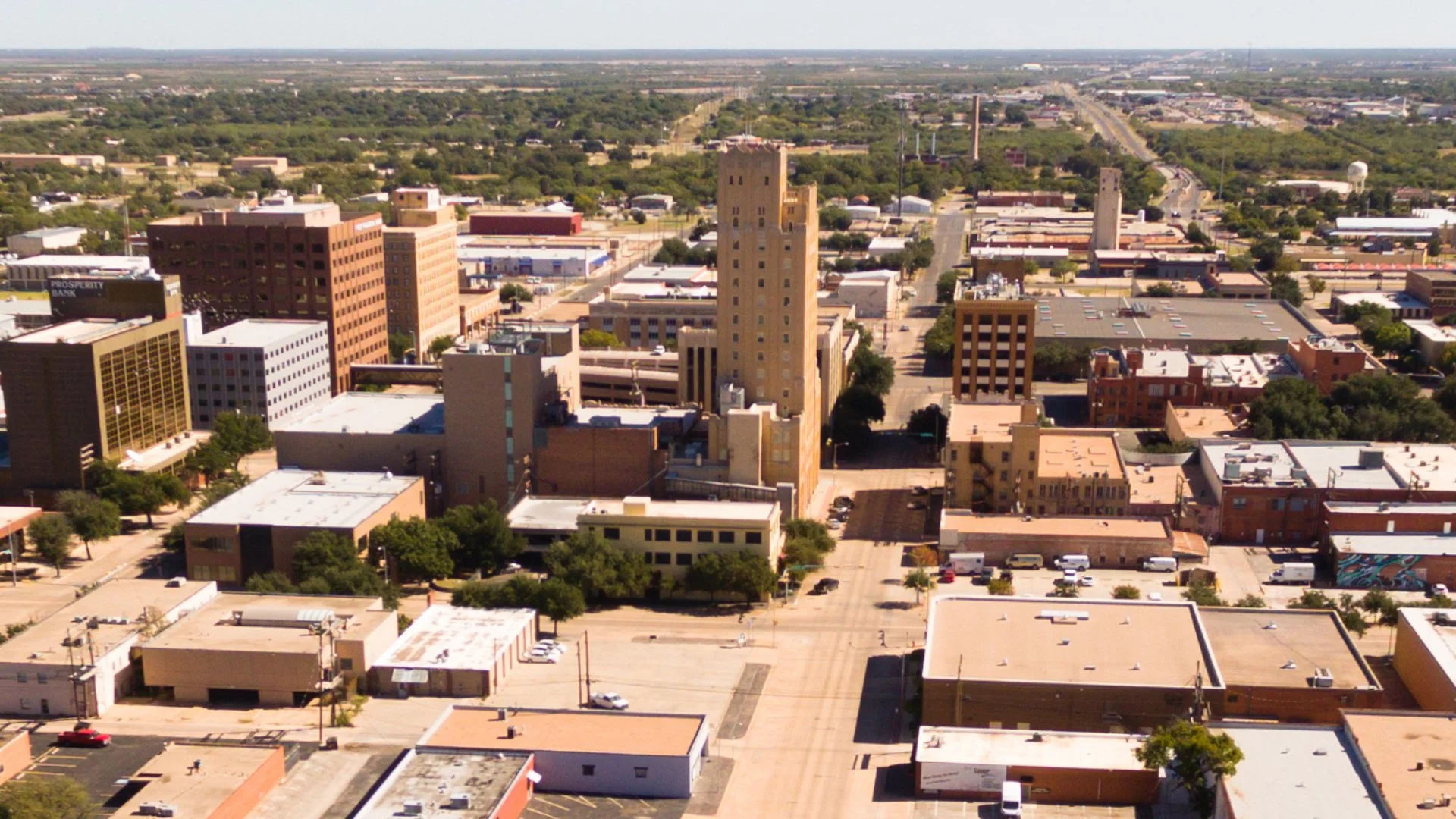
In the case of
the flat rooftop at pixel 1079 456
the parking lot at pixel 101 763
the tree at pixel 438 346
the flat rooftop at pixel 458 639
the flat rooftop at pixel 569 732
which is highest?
the flat rooftop at pixel 1079 456

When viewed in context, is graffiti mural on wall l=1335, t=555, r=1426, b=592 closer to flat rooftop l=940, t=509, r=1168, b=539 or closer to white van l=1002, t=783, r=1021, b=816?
flat rooftop l=940, t=509, r=1168, b=539

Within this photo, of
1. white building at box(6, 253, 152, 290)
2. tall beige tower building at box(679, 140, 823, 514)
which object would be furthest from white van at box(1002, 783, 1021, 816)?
white building at box(6, 253, 152, 290)

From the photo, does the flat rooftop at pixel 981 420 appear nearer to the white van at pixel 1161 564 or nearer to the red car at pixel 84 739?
the white van at pixel 1161 564

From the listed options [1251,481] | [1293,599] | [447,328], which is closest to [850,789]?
[1293,599]

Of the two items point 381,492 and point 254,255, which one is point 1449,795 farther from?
point 254,255

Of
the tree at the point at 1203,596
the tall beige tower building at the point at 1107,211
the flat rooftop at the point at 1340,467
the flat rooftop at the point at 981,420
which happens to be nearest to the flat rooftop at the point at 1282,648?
the tree at the point at 1203,596

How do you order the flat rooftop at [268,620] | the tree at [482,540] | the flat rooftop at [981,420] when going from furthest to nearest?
1. the flat rooftop at [981,420]
2. the tree at [482,540]
3. the flat rooftop at [268,620]

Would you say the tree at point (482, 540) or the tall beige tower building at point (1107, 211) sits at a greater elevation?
the tall beige tower building at point (1107, 211)
